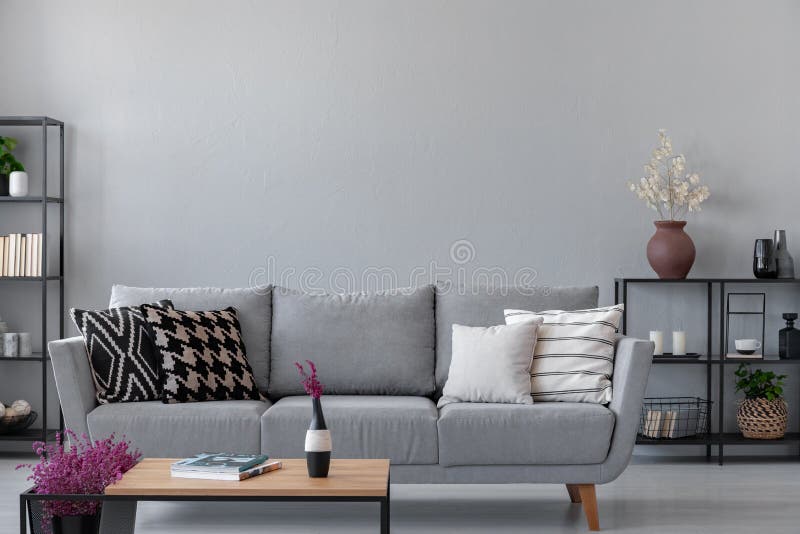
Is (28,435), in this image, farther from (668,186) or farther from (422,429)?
(668,186)

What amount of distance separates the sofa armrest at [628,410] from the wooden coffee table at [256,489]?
113 cm

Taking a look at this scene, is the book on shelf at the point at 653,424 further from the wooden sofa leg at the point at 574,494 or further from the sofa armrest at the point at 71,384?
the sofa armrest at the point at 71,384

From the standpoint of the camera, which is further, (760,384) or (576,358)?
(760,384)

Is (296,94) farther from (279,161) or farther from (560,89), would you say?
(560,89)

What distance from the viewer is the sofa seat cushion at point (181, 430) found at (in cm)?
343

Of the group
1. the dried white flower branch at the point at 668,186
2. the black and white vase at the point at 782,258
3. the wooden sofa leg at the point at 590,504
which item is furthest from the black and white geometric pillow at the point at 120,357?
the black and white vase at the point at 782,258

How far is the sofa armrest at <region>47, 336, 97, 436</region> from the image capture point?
3.44m

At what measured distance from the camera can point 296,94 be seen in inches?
184

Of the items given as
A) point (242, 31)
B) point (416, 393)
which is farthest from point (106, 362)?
point (242, 31)

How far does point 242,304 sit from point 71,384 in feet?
2.82

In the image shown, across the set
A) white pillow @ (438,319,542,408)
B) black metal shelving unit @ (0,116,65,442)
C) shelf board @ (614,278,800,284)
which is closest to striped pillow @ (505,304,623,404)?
white pillow @ (438,319,542,408)

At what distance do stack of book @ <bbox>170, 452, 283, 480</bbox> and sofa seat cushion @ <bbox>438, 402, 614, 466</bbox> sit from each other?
863 mm

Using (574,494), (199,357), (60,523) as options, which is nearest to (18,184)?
(199,357)

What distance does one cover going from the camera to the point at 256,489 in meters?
2.47
